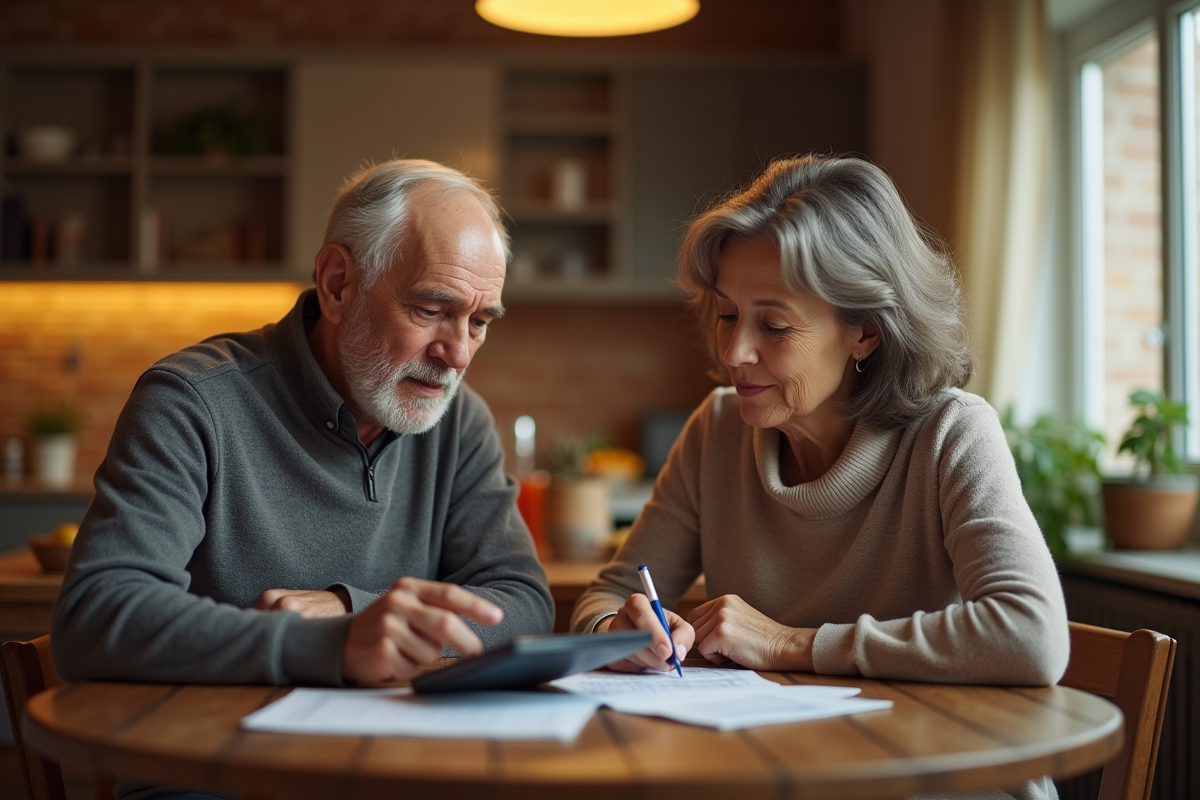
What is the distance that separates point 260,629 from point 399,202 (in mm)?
699

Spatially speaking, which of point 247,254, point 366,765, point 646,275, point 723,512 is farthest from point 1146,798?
point 247,254

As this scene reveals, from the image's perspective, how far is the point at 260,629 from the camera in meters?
1.20

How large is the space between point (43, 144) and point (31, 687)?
13.6 ft

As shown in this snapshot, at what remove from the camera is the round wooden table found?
0.87m

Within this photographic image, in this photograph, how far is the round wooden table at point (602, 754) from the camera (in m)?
0.87

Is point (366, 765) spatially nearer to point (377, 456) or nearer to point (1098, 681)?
point (377, 456)

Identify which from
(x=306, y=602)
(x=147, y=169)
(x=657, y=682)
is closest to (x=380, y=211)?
(x=306, y=602)

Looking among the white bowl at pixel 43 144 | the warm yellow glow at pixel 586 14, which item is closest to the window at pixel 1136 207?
the warm yellow glow at pixel 586 14

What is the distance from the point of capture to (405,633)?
1.17m

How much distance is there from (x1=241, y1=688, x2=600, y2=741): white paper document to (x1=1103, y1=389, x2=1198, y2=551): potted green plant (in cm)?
207

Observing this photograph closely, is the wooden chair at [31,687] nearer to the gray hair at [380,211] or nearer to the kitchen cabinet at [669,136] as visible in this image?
the gray hair at [380,211]

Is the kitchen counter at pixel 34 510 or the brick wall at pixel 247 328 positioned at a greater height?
the brick wall at pixel 247 328

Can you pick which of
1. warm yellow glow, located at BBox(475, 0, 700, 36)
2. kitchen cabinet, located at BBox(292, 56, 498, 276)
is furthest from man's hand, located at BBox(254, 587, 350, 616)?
kitchen cabinet, located at BBox(292, 56, 498, 276)

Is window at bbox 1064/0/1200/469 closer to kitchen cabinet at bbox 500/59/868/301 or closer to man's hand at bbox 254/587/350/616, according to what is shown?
kitchen cabinet at bbox 500/59/868/301
